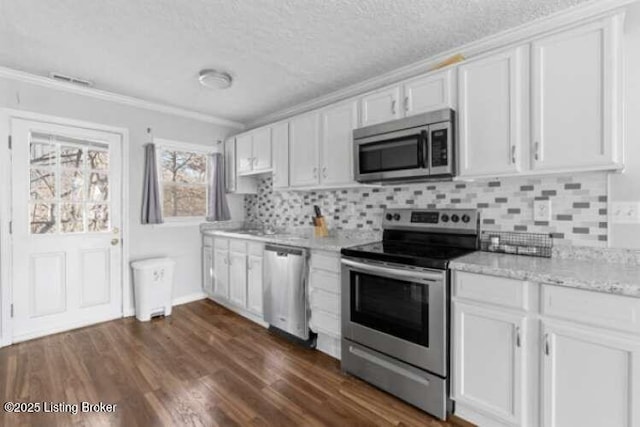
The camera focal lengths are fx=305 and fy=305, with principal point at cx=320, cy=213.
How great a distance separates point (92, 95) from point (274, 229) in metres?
2.45

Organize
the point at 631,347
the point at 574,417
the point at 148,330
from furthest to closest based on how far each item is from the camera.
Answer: the point at 148,330 < the point at 574,417 < the point at 631,347

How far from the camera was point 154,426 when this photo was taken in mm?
1758

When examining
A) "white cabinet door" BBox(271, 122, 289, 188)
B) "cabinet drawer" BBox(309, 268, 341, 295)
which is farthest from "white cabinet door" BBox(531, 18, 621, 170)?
"white cabinet door" BBox(271, 122, 289, 188)

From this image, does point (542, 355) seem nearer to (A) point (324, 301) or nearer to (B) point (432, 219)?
(B) point (432, 219)

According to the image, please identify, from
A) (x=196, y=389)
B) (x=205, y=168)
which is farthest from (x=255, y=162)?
(x=196, y=389)

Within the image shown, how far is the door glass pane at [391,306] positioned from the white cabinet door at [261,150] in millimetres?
1940

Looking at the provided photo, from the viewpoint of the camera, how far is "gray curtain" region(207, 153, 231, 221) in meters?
4.12

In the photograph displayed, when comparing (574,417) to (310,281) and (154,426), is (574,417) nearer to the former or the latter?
(310,281)

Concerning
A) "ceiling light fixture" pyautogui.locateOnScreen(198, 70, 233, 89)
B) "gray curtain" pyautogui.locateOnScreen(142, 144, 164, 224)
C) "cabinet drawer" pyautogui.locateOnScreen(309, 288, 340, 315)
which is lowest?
"cabinet drawer" pyautogui.locateOnScreen(309, 288, 340, 315)

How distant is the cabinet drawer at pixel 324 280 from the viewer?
8.11 ft

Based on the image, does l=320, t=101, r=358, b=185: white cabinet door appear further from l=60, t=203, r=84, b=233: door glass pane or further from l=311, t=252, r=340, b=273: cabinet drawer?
l=60, t=203, r=84, b=233: door glass pane

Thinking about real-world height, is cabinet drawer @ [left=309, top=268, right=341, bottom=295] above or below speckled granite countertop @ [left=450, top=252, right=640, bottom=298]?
below

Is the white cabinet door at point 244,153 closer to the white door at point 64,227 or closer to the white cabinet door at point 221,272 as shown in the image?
the white cabinet door at point 221,272

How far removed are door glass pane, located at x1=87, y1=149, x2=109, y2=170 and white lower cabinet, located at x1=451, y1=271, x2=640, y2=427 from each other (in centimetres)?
364
